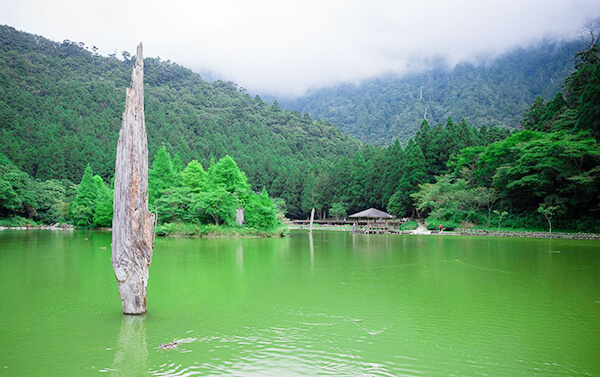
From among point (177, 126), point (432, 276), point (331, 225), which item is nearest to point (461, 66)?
point (177, 126)

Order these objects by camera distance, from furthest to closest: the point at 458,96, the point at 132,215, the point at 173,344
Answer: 1. the point at 458,96
2. the point at 132,215
3. the point at 173,344

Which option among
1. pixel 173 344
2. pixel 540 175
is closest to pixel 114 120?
pixel 540 175

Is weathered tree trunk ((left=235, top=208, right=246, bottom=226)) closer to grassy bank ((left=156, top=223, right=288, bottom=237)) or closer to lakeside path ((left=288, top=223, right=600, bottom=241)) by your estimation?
grassy bank ((left=156, top=223, right=288, bottom=237))

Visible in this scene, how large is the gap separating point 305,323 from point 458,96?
9942 centimetres

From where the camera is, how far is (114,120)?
65438mm

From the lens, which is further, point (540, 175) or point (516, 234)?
point (516, 234)

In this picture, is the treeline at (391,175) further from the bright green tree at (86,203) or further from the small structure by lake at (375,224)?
the bright green tree at (86,203)

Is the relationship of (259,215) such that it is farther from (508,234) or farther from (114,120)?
(114,120)

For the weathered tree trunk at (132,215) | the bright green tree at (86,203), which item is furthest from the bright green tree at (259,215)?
the weathered tree trunk at (132,215)

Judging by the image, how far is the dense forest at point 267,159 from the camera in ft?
83.8

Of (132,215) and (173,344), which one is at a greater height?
(132,215)

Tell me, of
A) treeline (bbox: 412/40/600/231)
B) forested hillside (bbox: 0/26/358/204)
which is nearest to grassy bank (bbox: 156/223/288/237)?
forested hillside (bbox: 0/26/358/204)

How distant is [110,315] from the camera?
643cm

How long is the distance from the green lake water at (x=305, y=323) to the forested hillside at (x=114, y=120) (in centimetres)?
3020
